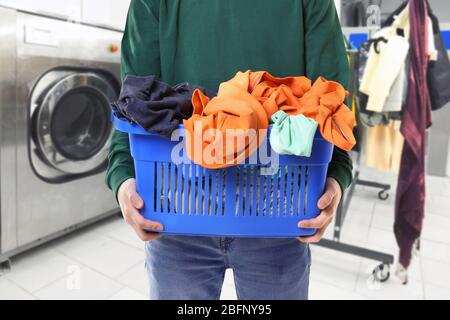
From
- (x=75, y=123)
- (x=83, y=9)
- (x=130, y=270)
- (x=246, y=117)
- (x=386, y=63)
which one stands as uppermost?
(x=83, y=9)

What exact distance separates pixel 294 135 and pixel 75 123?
172 centimetres

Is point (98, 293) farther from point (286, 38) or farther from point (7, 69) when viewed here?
point (286, 38)

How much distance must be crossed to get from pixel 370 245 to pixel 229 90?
190cm

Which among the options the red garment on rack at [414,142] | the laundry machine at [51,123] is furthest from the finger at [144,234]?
the red garment on rack at [414,142]

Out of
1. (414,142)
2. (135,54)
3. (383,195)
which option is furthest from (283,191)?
(383,195)

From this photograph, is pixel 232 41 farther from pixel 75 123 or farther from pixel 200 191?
pixel 75 123

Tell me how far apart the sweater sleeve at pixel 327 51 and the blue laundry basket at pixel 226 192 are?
11cm

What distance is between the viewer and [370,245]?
216 cm

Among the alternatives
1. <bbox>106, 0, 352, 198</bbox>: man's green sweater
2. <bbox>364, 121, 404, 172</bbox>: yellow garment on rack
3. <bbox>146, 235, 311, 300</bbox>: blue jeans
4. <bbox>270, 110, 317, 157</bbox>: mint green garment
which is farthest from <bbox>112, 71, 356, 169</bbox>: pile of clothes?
<bbox>364, 121, 404, 172</bbox>: yellow garment on rack

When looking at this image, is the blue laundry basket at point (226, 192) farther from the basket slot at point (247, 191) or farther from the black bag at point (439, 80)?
the black bag at point (439, 80)

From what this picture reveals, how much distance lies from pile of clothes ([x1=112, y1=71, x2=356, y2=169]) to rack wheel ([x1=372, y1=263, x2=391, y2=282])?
4.77 feet

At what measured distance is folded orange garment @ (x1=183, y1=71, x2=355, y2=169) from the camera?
531 millimetres

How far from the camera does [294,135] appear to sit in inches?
21.0

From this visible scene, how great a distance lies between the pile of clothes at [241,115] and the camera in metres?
0.53
